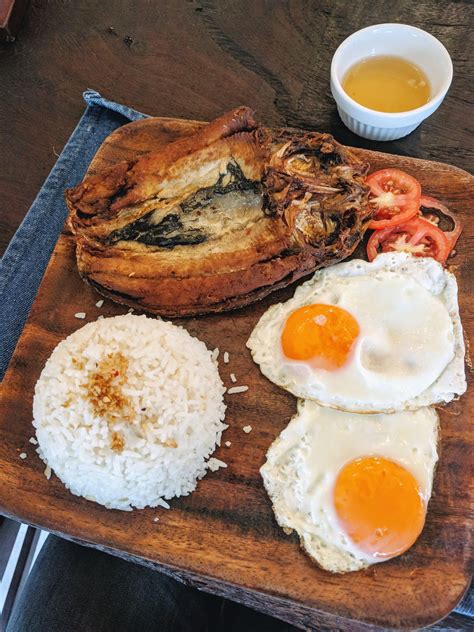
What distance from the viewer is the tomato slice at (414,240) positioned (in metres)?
2.43

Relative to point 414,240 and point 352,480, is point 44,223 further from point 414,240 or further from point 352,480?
point 352,480

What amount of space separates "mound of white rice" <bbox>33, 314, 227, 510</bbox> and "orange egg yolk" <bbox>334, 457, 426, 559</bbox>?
0.52m

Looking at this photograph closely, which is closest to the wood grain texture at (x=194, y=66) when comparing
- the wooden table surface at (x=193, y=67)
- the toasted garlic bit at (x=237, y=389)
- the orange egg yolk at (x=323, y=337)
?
the wooden table surface at (x=193, y=67)

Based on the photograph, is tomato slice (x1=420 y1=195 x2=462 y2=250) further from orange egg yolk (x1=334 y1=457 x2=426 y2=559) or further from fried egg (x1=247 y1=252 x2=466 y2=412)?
orange egg yolk (x1=334 y1=457 x2=426 y2=559)

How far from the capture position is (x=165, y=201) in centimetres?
244

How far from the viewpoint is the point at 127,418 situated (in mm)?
2156

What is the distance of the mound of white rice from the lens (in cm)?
213

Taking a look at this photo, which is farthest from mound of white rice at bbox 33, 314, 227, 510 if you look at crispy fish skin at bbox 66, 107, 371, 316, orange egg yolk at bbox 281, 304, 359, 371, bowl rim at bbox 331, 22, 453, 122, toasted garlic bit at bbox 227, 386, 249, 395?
bowl rim at bbox 331, 22, 453, 122

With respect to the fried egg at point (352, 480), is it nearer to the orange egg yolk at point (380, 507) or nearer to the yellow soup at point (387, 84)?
the orange egg yolk at point (380, 507)

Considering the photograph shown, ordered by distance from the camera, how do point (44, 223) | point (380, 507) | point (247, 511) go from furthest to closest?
point (44, 223) → point (247, 511) → point (380, 507)

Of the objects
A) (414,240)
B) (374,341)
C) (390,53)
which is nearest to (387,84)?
(390,53)

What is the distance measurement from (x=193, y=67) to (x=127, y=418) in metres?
2.02

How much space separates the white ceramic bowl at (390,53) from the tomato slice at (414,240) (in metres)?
0.48

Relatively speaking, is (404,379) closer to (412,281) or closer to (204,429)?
(412,281)
